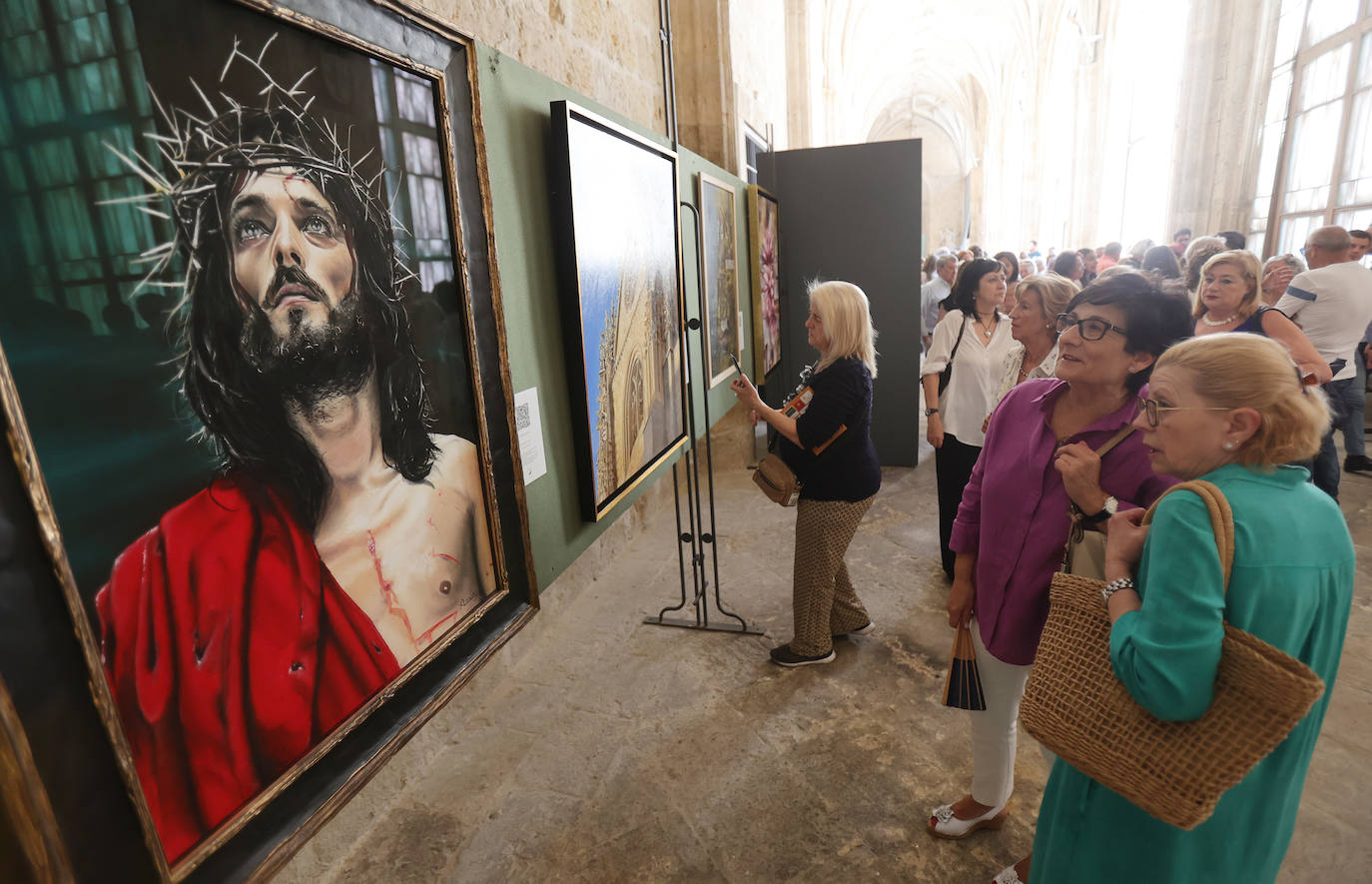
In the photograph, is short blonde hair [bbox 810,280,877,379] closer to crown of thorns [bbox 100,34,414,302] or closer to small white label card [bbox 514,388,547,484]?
small white label card [bbox 514,388,547,484]

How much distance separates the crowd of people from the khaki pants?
0.01 m

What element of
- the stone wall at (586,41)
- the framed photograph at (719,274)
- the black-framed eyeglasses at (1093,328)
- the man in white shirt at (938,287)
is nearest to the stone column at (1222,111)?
the man in white shirt at (938,287)

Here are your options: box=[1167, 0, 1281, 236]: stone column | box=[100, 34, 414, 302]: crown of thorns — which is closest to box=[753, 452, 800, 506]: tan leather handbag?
box=[100, 34, 414, 302]: crown of thorns

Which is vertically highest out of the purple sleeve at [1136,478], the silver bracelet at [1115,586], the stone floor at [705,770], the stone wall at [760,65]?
the stone wall at [760,65]

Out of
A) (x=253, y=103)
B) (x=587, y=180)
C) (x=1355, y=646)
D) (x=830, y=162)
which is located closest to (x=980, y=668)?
(x=587, y=180)

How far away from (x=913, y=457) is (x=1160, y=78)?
14.4 metres

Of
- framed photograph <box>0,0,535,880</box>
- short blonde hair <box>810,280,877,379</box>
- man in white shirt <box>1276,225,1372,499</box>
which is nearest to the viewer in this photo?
framed photograph <box>0,0,535,880</box>

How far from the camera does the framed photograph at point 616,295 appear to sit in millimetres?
2719

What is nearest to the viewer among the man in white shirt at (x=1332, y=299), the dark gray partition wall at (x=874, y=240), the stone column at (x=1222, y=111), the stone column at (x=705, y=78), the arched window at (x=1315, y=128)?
the man in white shirt at (x=1332, y=299)

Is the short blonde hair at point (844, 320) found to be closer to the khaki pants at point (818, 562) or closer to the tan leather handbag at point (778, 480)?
the tan leather handbag at point (778, 480)

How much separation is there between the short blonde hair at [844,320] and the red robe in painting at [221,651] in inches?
97.3

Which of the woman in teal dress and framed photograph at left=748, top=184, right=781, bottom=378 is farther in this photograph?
framed photograph at left=748, top=184, right=781, bottom=378

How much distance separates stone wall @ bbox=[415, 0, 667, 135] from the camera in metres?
3.01

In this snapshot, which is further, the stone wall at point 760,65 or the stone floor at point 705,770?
the stone wall at point 760,65
